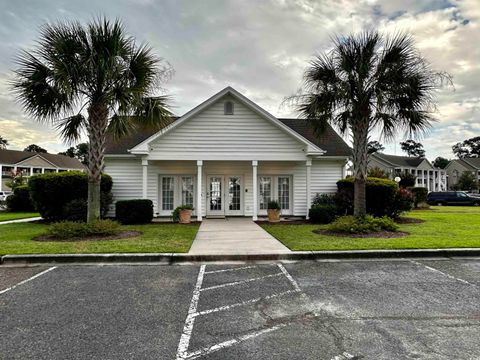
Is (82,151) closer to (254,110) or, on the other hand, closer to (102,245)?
(254,110)

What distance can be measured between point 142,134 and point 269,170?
7648mm

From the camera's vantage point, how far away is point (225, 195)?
15742 millimetres

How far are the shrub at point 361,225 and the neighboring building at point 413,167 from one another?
43.4m

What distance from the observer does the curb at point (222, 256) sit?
6.48 m

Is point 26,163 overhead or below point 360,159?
overhead

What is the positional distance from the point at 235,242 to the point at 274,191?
7914 mm

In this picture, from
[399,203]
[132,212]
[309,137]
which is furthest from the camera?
[309,137]

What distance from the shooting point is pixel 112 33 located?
8859 millimetres

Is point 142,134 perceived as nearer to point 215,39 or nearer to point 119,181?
point 119,181

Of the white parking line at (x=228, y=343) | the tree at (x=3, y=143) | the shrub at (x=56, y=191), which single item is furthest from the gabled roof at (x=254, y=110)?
the tree at (x=3, y=143)

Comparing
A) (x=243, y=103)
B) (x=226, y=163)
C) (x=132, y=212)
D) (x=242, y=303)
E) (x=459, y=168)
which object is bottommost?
(x=242, y=303)

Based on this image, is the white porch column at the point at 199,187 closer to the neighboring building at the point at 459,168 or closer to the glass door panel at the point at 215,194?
the glass door panel at the point at 215,194

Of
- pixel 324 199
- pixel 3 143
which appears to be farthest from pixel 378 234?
pixel 3 143

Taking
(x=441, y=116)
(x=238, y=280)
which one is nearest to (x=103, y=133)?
(x=238, y=280)
